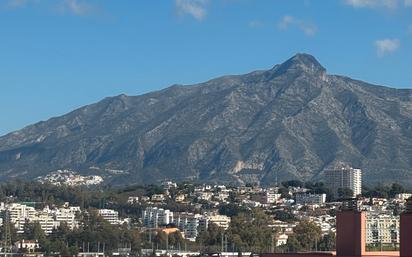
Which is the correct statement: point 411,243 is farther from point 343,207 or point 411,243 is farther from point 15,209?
point 15,209

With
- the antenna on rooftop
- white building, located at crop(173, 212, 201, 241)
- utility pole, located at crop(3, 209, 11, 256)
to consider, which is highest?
white building, located at crop(173, 212, 201, 241)

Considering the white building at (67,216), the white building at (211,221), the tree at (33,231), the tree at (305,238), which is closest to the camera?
the tree at (305,238)

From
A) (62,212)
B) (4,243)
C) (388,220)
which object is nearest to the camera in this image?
(388,220)

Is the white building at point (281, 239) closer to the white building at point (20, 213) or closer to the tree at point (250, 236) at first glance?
the tree at point (250, 236)

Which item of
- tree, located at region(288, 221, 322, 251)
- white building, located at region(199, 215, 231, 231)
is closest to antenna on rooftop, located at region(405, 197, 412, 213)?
tree, located at region(288, 221, 322, 251)

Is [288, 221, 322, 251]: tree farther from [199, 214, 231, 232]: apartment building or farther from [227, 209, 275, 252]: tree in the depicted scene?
[199, 214, 231, 232]: apartment building

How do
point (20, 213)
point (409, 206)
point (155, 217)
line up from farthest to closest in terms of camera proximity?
point (155, 217) → point (20, 213) → point (409, 206)

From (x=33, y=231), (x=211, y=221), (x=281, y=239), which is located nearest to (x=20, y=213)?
(x=211, y=221)

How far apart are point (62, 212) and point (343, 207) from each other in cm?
15113

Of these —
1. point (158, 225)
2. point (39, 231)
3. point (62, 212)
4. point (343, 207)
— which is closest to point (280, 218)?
point (158, 225)

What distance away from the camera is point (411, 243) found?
2458cm

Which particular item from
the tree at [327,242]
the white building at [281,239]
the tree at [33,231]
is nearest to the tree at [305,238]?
the tree at [327,242]

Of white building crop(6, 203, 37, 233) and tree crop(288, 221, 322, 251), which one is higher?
white building crop(6, 203, 37, 233)

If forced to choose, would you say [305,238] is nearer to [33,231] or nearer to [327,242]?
[327,242]
